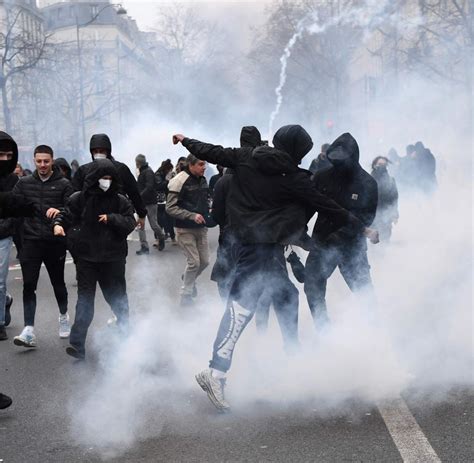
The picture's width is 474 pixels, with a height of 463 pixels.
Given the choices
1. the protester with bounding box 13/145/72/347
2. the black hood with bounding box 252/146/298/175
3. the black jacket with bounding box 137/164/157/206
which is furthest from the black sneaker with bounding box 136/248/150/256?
the black hood with bounding box 252/146/298/175

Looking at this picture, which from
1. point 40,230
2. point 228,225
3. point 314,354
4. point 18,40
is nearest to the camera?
point 314,354

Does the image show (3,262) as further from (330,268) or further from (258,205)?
(258,205)

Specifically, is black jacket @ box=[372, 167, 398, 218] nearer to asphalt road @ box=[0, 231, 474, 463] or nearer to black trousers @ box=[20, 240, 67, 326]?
black trousers @ box=[20, 240, 67, 326]

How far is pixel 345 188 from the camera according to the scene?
6.37 meters

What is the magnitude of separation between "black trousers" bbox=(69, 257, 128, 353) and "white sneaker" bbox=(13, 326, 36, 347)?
66 cm

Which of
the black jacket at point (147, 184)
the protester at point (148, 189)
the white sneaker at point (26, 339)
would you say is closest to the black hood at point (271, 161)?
the white sneaker at point (26, 339)

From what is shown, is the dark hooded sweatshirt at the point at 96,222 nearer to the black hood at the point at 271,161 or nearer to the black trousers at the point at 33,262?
the black trousers at the point at 33,262

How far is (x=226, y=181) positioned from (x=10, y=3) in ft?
51.7

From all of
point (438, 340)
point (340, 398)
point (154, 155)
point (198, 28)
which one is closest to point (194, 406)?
point (340, 398)

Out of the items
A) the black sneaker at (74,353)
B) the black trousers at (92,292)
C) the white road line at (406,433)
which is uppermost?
the black trousers at (92,292)

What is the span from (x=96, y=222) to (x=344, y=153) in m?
1.86

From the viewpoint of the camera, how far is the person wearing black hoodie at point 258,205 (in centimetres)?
519

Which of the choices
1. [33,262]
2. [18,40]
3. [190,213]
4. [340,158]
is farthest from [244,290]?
[18,40]

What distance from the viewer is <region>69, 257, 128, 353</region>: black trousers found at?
251 inches
